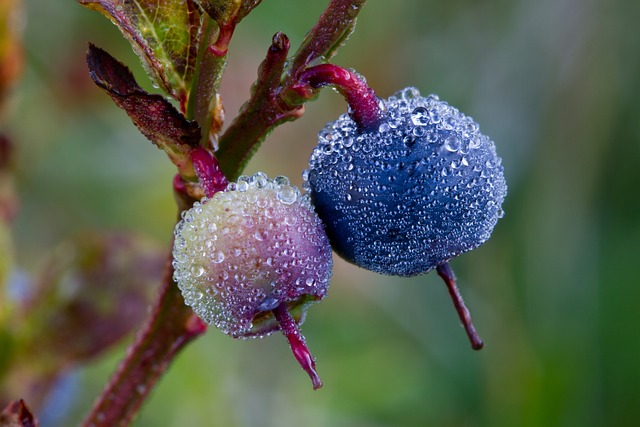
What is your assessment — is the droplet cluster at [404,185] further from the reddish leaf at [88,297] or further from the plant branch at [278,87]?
the reddish leaf at [88,297]

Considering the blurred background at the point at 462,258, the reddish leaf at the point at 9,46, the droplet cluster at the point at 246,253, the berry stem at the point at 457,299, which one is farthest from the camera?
the blurred background at the point at 462,258

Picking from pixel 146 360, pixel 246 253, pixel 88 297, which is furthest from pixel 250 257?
pixel 88 297

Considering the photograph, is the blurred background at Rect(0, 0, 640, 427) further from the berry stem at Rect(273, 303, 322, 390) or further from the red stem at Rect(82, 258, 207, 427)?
the berry stem at Rect(273, 303, 322, 390)

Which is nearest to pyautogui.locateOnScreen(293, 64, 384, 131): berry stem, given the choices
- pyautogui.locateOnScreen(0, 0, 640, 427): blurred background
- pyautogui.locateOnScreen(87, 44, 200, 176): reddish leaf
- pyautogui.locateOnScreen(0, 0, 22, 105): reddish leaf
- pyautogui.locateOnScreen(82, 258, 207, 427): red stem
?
pyautogui.locateOnScreen(87, 44, 200, 176): reddish leaf

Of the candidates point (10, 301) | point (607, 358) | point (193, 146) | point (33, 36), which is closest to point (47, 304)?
point (10, 301)

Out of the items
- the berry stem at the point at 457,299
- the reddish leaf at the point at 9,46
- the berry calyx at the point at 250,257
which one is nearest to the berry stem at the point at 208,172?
the berry calyx at the point at 250,257

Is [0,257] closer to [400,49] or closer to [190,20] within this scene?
[190,20]

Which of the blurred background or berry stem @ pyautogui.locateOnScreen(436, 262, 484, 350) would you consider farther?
the blurred background
